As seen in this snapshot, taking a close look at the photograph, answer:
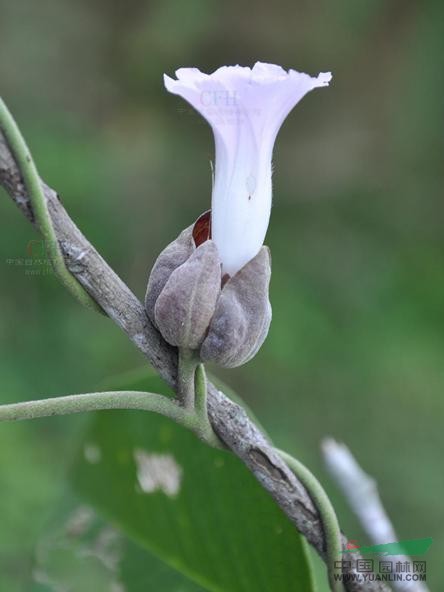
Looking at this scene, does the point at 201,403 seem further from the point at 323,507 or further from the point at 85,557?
the point at 85,557

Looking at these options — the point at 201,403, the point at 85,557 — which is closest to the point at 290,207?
the point at 85,557

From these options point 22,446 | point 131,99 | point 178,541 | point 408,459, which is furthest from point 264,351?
point 178,541

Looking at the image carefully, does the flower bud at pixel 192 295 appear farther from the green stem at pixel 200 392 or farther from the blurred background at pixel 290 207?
the blurred background at pixel 290 207

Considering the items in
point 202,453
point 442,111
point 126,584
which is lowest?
point 126,584

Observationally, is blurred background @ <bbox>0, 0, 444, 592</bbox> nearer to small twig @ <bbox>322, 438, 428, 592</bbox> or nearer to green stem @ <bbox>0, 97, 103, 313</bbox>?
small twig @ <bbox>322, 438, 428, 592</bbox>

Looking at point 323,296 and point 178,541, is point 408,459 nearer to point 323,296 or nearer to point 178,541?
point 323,296

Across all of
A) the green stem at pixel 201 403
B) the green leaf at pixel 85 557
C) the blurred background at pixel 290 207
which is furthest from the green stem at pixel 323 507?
the blurred background at pixel 290 207
